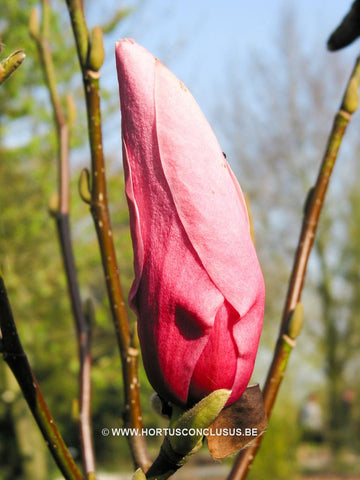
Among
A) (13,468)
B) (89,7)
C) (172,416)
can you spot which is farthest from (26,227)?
(172,416)

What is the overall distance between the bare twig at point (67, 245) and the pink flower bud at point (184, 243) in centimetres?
41

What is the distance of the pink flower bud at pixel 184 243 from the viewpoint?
1.55 feet

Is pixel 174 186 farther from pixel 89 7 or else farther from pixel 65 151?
pixel 89 7

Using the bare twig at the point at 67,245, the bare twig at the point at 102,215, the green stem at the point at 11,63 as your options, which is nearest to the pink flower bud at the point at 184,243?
the green stem at the point at 11,63

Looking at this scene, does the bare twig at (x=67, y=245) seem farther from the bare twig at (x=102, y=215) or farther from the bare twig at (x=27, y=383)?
the bare twig at (x=27, y=383)

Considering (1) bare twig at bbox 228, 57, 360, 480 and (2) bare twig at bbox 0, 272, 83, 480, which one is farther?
(1) bare twig at bbox 228, 57, 360, 480

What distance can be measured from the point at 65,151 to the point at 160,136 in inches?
22.8

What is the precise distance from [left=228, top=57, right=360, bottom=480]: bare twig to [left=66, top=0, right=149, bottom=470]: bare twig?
14cm

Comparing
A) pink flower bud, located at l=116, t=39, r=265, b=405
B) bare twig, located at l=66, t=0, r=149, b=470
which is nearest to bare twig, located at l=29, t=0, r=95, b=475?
bare twig, located at l=66, t=0, r=149, b=470

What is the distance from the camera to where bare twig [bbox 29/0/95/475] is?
89cm

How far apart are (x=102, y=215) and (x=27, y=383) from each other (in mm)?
243

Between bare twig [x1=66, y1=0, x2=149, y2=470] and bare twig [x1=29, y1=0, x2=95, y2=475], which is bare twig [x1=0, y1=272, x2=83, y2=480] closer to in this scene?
bare twig [x1=66, y1=0, x2=149, y2=470]

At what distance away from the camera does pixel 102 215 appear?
714 mm

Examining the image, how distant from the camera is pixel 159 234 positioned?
0.48 m
